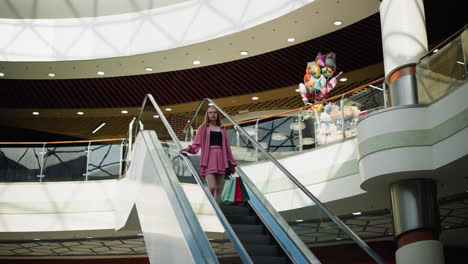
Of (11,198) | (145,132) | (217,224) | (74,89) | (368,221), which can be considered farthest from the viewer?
(74,89)

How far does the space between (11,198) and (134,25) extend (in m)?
6.52

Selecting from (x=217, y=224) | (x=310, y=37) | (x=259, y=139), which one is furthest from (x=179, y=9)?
(x=217, y=224)

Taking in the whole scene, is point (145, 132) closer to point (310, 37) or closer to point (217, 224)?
point (217, 224)

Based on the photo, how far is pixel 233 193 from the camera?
22.2 ft

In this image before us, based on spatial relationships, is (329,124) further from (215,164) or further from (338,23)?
(338,23)

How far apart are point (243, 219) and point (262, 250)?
0.89 m

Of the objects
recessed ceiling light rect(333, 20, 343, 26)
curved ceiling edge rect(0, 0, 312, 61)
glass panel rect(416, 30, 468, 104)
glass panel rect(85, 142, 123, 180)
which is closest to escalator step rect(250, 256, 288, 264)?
glass panel rect(416, 30, 468, 104)

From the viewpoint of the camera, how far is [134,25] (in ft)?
56.7

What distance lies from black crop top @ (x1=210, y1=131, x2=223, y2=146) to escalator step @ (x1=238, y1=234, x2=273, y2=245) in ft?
3.99

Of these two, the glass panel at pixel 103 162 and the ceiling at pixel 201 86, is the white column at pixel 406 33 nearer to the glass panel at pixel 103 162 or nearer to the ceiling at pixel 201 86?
the ceiling at pixel 201 86

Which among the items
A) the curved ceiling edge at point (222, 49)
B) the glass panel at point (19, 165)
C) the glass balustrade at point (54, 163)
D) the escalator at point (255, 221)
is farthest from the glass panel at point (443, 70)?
the glass panel at point (19, 165)

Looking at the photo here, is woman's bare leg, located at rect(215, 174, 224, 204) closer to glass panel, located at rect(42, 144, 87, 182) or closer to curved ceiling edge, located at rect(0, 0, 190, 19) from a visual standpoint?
glass panel, located at rect(42, 144, 87, 182)

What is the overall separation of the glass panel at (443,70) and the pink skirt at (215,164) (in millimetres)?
3290

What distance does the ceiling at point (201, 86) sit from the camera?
15789 mm
